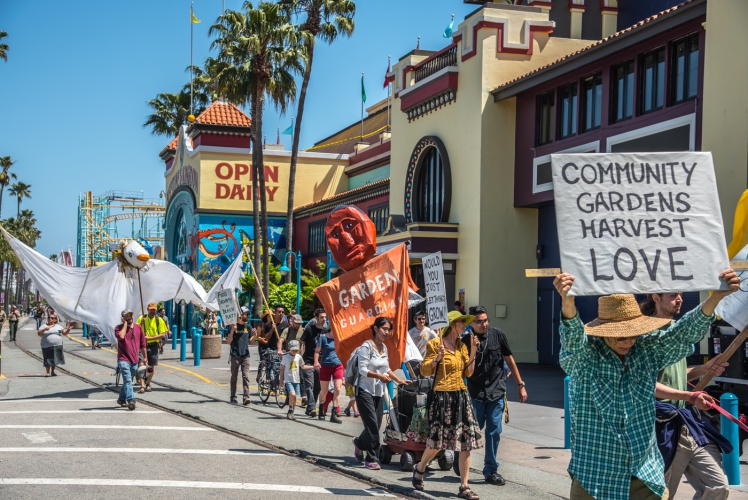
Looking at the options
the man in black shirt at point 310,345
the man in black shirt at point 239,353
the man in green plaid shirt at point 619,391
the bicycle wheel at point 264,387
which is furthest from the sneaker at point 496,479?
the bicycle wheel at point 264,387

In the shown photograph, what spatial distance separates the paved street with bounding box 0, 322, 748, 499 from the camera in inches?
352

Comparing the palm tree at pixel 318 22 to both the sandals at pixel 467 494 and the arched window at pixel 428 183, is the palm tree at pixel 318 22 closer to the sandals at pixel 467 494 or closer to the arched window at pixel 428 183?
the arched window at pixel 428 183

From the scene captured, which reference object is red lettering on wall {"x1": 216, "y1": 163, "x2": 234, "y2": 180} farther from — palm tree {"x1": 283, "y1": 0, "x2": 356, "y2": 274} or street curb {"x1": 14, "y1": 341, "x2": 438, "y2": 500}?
street curb {"x1": 14, "y1": 341, "x2": 438, "y2": 500}

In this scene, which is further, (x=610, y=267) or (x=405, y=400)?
(x=405, y=400)

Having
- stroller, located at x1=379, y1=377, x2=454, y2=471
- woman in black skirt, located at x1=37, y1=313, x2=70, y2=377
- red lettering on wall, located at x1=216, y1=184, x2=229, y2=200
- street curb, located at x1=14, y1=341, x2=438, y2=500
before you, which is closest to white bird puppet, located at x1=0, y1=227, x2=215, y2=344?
street curb, located at x1=14, y1=341, x2=438, y2=500

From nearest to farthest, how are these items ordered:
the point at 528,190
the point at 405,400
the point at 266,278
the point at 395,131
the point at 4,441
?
the point at 405,400, the point at 4,441, the point at 528,190, the point at 395,131, the point at 266,278

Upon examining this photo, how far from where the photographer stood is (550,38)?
83.1 ft

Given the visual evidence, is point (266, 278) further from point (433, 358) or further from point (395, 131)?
point (433, 358)

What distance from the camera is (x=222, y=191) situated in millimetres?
45531

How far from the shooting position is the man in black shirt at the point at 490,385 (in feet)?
30.1

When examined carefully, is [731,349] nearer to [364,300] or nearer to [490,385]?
[490,385]

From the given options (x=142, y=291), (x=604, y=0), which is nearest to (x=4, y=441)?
(x=142, y=291)

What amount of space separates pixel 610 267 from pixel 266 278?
30535 millimetres

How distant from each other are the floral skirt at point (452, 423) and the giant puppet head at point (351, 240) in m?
2.63
